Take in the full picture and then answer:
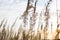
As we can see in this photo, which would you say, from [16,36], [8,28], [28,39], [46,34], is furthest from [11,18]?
[46,34]

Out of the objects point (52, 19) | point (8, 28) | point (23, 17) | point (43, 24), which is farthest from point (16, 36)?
point (52, 19)

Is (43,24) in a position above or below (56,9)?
below

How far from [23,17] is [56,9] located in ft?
1.36

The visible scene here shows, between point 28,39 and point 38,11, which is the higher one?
point 38,11

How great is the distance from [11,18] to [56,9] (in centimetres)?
56

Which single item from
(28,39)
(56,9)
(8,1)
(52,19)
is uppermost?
(8,1)

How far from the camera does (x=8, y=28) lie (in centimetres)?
158

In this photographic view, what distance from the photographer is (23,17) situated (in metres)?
1.61

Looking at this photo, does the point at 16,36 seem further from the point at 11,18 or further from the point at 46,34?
the point at 46,34

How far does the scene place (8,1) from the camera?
1630 millimetres

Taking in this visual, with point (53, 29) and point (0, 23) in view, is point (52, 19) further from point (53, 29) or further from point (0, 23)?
point (0, 23)

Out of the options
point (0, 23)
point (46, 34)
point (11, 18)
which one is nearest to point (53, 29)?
point (46, 34)

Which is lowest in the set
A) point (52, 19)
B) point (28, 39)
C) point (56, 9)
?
point (28, 39)

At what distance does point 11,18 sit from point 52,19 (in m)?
0.50
